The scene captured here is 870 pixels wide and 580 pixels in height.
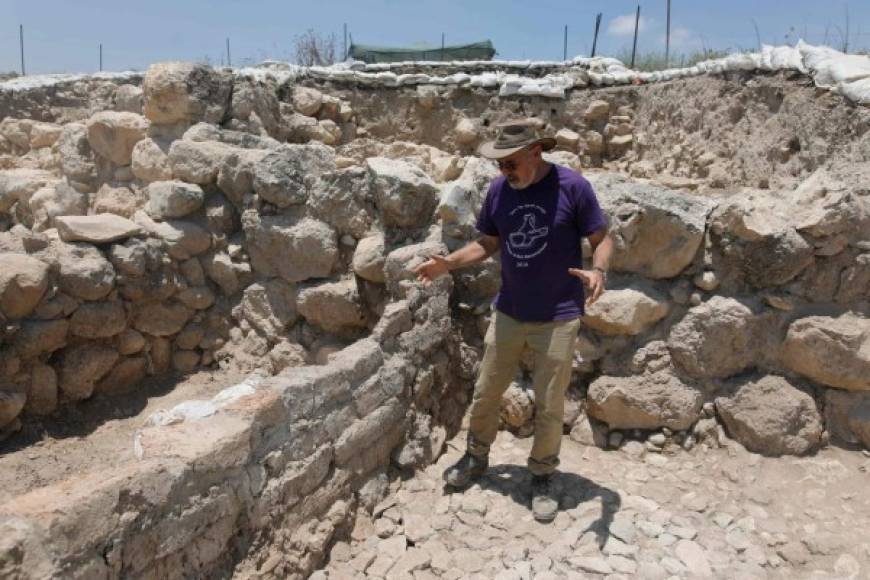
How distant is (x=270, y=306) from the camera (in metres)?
4.38

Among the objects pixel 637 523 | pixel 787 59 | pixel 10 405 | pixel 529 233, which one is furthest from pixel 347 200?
pixel 787 59

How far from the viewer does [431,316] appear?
11.2 feet

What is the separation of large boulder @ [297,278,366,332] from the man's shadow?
141 cm

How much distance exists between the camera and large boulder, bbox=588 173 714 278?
330cm

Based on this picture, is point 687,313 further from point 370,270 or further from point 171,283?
point 171,283

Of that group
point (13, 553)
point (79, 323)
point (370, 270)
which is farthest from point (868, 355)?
point (79, 323)

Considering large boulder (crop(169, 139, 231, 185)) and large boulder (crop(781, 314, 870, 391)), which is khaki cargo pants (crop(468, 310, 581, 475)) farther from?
large boulder (crop(169, 139, 231, 185))

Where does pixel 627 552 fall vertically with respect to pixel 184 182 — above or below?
below

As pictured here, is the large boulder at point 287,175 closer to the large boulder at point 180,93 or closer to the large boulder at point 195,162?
the large boulder at point 195,162

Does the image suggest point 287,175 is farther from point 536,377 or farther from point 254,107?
point 536,377

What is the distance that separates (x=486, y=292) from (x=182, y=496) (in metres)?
2.02

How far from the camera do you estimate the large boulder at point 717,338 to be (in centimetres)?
329

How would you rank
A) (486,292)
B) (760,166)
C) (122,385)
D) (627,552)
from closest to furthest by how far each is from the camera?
(627,552), (486,292), (122,385), (760,166)

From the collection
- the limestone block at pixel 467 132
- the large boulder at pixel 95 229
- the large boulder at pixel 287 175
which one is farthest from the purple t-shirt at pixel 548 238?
the limestone block at pixel 467 132
